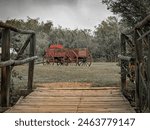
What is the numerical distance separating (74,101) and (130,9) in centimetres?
349

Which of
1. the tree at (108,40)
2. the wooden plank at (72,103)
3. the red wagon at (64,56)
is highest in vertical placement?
the tree at (108,40)

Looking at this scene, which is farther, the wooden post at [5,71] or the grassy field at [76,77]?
the grassy field at [76,77]

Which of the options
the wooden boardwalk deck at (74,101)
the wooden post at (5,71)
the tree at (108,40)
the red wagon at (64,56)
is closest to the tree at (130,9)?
the wooden boardwalk deck at (74,101)

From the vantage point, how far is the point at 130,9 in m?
8.27

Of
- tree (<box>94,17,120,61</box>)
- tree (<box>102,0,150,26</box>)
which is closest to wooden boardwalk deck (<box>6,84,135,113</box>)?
tree (<box>102,0,150,26</box>)

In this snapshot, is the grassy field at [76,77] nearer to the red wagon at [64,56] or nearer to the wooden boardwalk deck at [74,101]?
the wooden boardwalk deck at [74,101]

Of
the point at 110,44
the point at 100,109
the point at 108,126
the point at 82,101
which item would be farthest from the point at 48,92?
the point at 110,44

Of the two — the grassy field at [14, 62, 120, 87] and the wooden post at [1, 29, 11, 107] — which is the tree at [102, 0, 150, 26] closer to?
the grassy field at [14, 62, 120, 87]

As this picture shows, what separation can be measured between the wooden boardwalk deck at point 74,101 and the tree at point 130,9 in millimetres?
1994

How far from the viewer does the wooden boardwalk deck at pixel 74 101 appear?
15.3ft

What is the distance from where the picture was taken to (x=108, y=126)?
116 inches

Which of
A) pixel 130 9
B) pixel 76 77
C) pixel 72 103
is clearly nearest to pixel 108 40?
pixel 76 77

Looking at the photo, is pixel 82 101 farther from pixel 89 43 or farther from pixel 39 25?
pixel 39 25

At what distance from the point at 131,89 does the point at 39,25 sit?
36.1 metres
